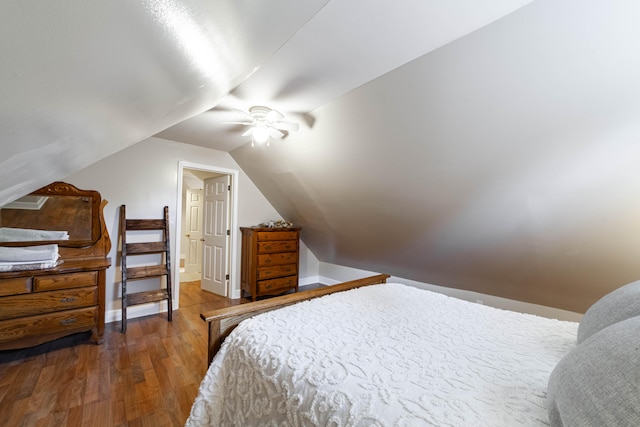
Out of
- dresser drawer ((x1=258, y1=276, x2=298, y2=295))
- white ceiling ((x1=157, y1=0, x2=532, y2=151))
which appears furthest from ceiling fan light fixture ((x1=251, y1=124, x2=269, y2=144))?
dresser drawer ((x1=258, y1=276, x2=298, y2=295))

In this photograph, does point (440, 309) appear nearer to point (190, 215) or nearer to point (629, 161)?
point (629, 161)

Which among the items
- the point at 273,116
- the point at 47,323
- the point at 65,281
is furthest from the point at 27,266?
the point at 273,116

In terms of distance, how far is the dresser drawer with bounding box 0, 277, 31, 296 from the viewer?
2.02 m

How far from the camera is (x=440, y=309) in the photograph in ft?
5.41

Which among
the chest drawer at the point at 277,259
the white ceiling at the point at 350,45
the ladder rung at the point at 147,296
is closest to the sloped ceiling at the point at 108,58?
the white ceiling at the point at 350,45

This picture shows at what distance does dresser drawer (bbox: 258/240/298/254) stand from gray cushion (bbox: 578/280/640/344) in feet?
10.8

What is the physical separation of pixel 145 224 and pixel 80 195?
0.65 m

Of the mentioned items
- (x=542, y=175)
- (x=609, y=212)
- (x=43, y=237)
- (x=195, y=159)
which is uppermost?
(x=195, y=159)

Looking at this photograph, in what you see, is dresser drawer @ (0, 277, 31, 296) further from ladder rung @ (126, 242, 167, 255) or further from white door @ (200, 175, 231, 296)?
white door @ (200, 175, 231, 296)

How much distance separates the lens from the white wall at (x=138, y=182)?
2887 mm

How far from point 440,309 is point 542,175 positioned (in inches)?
44.7

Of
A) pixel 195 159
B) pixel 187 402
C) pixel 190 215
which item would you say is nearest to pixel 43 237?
pixel 195 159

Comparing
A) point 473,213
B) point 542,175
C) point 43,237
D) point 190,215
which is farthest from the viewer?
point 190,215

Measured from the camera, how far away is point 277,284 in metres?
3.93
